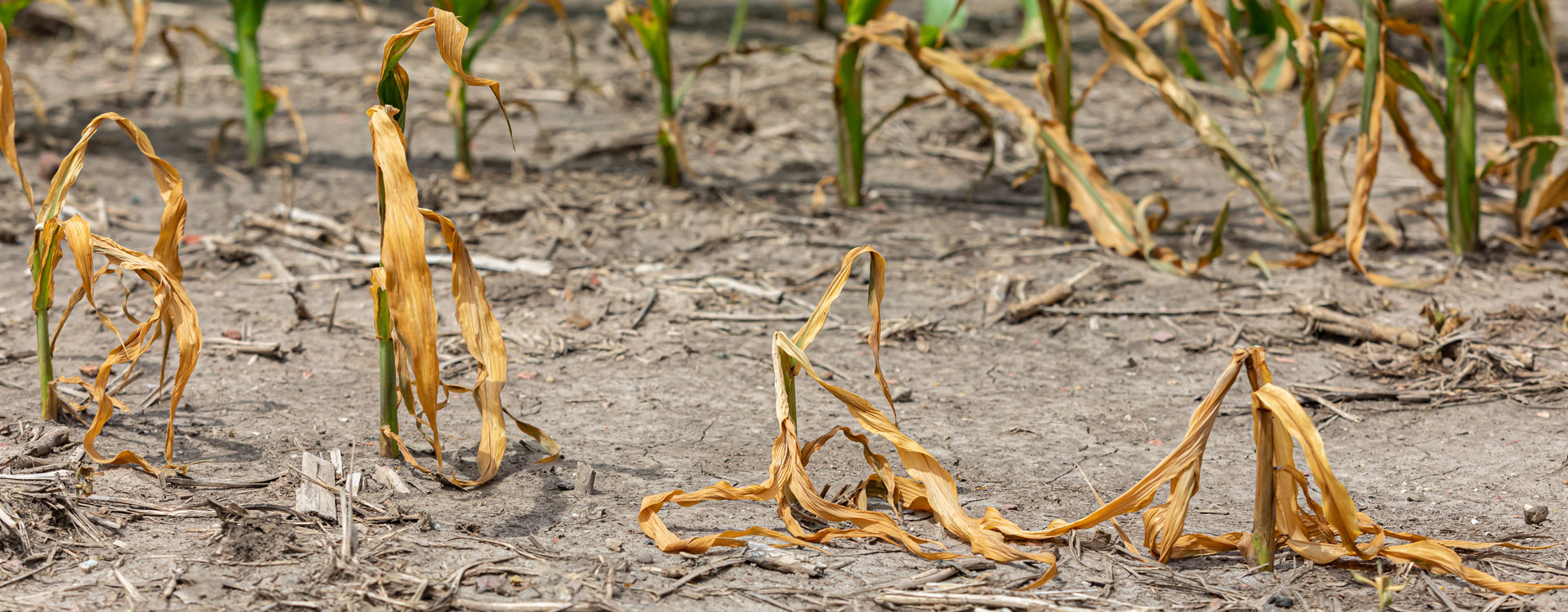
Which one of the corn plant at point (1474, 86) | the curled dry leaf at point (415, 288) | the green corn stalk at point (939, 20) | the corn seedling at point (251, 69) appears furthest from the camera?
the corn seedling at point (251, 69)

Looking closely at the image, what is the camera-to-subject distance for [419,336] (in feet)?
5.75

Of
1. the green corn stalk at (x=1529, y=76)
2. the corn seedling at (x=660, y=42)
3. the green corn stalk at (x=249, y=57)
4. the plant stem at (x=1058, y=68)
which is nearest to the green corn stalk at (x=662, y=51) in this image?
the corn seedling at (x=660, y=42)

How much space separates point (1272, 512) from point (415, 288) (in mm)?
1426

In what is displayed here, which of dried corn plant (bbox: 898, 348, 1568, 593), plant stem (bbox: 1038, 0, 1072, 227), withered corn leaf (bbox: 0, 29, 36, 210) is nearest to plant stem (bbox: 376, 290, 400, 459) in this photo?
withered corn leaf (bbox: 0, 29, 36, 210)

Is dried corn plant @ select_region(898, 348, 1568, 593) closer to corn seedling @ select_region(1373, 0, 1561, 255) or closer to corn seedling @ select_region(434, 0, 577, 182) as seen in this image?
corn seedling @ select_region(1373, 0, 1561, 255)

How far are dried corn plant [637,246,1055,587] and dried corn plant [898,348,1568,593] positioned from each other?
0.07 meters

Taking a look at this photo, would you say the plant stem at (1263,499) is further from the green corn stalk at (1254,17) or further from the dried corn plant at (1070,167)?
the green corn stalk at (1254,17)

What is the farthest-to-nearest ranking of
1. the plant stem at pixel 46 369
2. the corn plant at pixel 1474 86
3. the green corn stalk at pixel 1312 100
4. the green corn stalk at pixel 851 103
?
the green corn stalk at pixel 851 103, the green corn stalk at pixel 1312 100, the corn plant at pixel 1474 86, the plant stem at pixel 46 369

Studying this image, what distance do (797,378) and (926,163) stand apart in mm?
1879

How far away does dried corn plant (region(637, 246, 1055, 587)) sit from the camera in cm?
178

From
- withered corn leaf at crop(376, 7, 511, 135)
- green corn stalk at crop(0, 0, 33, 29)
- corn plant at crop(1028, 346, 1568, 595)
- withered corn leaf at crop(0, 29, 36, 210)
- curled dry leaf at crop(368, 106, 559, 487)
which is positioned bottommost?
corn plant at crop(1028, 346, 1568, 595)

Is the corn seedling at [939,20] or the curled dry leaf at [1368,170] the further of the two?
the corn seedling at [939,20]

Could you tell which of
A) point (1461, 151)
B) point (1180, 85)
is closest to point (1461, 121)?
point (1461, 151)

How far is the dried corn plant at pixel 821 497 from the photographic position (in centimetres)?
178
